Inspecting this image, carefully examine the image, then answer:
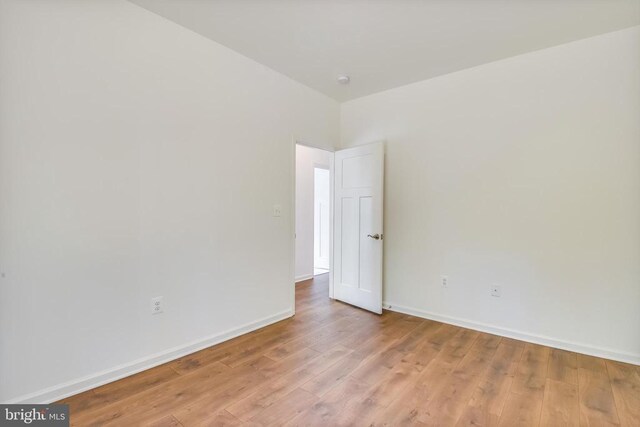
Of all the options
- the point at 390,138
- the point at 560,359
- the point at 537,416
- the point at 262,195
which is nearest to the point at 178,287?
the point at 262,195

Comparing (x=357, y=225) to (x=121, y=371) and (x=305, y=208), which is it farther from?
(x=121, y=371)

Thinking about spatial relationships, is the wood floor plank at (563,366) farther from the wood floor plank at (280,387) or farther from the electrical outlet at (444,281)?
the wood floor plank at (280,387)

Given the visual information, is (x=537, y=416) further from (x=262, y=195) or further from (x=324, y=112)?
(x=324, y=112)

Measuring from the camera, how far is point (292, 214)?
10.8ft

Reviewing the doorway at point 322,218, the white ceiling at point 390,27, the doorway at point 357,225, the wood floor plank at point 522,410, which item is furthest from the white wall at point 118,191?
the doorway at point 322,218

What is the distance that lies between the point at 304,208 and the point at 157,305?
306 cm

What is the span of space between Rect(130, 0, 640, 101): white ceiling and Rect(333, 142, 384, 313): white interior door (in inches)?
40.5

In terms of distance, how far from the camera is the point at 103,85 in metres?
1.97

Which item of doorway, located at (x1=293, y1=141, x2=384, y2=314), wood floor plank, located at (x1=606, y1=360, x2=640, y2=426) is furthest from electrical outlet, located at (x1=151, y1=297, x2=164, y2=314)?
wood floor plank, located at (x1=606, y1=360, x2=640, y2=426)

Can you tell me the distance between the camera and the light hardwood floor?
1700 mm

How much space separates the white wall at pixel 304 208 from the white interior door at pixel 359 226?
3.83ft

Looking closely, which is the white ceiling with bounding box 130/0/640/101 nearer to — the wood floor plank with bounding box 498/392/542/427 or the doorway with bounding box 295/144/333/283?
the doorway with bounding box 295/144/333/283

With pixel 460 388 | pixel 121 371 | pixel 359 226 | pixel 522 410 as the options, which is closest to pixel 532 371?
pixel 522 410

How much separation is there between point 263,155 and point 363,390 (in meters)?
2.20
